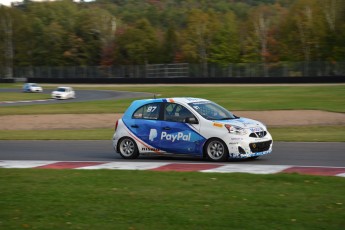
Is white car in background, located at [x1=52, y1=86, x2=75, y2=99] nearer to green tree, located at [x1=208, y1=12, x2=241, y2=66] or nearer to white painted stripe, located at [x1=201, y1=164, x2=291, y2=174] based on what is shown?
green tree, located at [x1=208, y1=12, x2=241, y2=66]

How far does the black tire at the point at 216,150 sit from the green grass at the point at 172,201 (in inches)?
111

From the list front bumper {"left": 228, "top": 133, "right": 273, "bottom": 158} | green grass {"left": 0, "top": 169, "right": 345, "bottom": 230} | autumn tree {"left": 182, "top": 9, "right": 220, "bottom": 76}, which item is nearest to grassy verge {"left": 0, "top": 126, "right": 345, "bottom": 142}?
front bumper {"left": 228, "top": 133, "right": 273, "bottom": 158}

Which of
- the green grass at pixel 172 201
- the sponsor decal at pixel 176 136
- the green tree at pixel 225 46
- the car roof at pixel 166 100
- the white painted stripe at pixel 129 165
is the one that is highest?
the green tree at pixel 225 46

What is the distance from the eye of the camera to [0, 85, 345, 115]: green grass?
4150cm

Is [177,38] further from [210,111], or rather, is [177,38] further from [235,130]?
[235,130]

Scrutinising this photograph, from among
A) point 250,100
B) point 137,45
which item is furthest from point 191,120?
point 137,45

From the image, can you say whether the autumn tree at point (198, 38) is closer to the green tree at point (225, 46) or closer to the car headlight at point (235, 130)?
the green tree at point (225, 46)

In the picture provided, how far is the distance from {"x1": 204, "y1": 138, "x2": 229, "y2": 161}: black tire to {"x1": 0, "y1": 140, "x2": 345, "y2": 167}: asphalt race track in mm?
215

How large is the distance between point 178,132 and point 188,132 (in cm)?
27

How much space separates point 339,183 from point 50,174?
5173mm

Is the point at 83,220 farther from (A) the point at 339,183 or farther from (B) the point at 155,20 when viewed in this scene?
(B) the point at 155,20

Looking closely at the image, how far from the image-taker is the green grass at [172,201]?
813 centimetres

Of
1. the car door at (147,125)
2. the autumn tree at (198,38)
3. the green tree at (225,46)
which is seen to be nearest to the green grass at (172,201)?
the car door at (147,125)

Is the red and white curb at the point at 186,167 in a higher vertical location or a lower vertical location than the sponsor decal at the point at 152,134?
lower
